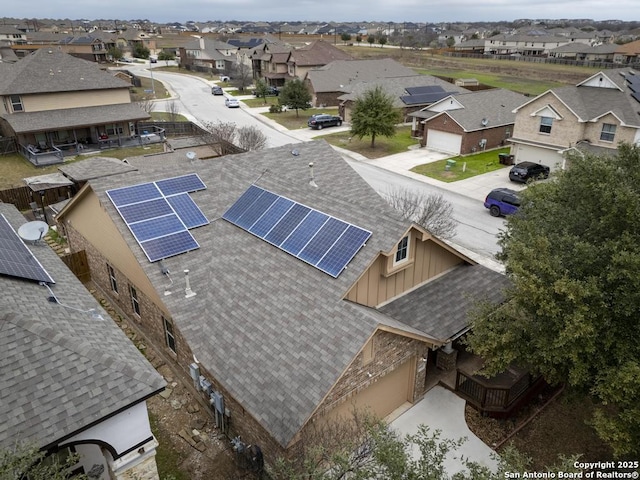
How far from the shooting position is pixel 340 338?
12117 millimetres

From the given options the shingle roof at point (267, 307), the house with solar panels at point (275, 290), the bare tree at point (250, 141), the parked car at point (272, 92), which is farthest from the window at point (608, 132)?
the parked car at point (272, 92)

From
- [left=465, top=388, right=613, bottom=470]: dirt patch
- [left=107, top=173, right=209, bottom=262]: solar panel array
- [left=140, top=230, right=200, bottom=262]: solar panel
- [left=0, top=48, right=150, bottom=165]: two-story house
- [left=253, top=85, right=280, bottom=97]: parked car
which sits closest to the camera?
[left=465, top=388, right=613, bottom=470]: dirt patch

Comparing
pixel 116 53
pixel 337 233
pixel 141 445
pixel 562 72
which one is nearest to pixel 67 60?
pixel 337 233

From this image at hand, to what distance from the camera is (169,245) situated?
1653 centimetres

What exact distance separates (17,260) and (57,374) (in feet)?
21.1

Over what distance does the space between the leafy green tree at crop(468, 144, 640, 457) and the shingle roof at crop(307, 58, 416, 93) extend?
5740 cm

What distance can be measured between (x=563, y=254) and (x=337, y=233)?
6.56 metres

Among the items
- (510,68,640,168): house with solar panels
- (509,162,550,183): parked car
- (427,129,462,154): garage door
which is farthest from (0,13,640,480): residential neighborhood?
(427,129,462,154): garage door

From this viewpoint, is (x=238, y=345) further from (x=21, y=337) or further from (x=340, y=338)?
(x=21, y=337)

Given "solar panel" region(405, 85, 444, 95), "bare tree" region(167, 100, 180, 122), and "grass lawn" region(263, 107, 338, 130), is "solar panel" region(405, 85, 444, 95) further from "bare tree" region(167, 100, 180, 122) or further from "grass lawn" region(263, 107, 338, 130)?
"bare tree" region(167, 100, 180, 122)

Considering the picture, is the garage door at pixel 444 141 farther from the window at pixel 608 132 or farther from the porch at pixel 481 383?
the porch at pixel 481 383

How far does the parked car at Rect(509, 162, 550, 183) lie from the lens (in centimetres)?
3541

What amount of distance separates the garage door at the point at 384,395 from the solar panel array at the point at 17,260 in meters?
9.62

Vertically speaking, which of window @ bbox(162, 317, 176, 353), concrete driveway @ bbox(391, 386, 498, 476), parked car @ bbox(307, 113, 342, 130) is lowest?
concrete driveway @ bbox(391, 386, 498, 476)
